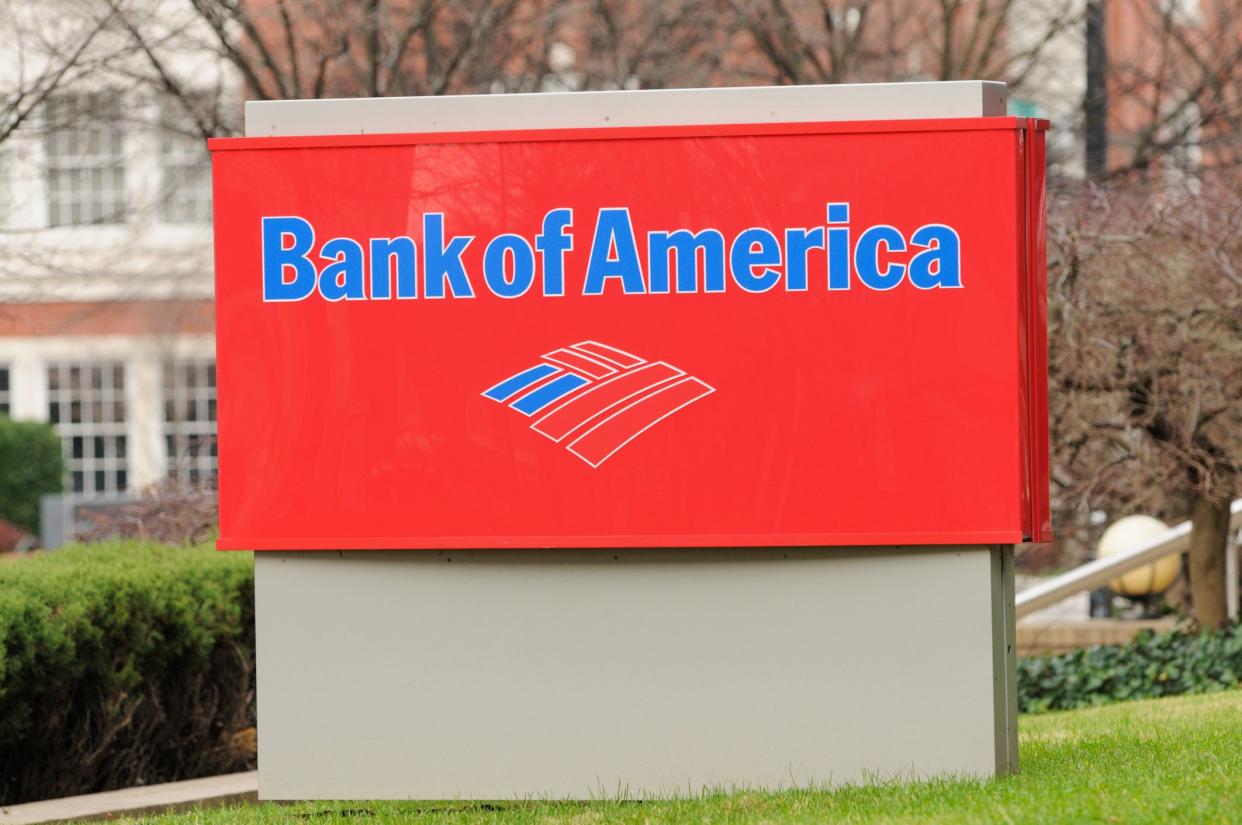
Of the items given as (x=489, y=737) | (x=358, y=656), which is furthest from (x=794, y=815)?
(x=358, y=656)

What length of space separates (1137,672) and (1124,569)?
1289mm

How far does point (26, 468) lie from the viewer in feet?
96.9

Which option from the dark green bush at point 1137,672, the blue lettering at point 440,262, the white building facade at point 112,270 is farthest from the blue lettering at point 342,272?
the dark green bush at point 1137,672

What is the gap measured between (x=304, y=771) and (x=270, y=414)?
1253 mm

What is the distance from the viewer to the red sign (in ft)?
20.5

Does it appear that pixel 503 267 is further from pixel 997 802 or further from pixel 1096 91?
pixel 1096 91

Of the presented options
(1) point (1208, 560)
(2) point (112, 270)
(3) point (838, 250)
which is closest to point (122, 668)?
(3) point (838, 250)

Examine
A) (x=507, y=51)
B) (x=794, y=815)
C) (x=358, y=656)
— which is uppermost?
(x=507, y=51)

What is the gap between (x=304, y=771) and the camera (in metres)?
6.53

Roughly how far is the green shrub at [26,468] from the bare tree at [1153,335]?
21.5 metres

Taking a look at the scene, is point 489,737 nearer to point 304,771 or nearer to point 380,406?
point 304,771

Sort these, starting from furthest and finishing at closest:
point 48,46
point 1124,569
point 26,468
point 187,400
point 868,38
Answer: point 26,468
point 187,400
point 868,38
point 1124,569
point 48,46

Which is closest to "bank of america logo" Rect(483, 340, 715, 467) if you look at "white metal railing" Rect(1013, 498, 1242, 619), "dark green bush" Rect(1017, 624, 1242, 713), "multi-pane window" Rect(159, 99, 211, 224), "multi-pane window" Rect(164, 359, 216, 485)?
"dark green bush" Rect(1017, 624, 1242, 713)

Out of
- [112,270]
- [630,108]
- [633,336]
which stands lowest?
[633,336]
